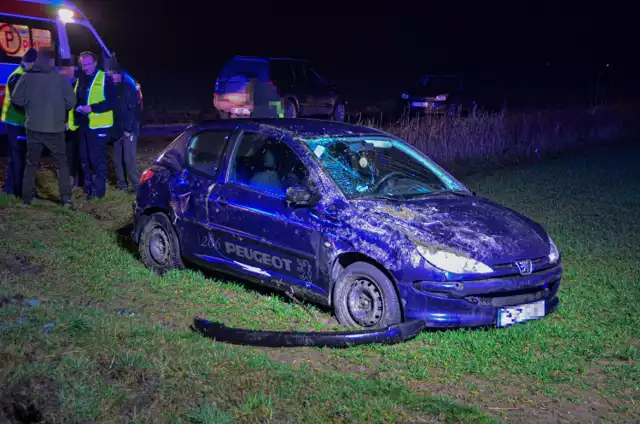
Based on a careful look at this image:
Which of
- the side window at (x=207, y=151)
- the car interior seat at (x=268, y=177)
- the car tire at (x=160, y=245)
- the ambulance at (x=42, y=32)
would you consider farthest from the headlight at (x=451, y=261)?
the ambulance at (x=42, y=32)

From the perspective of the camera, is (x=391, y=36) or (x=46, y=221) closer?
(x=46, y=221)

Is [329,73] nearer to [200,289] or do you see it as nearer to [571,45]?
[571,45]

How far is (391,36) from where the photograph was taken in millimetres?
63281

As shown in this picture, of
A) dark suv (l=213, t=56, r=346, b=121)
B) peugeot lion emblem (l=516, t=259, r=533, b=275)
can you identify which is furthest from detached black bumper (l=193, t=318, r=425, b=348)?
dark suv (l=213, t=56, r=346, b=121)

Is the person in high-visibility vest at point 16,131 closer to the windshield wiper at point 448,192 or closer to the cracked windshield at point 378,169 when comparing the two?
the cracked windshield at point 378,169

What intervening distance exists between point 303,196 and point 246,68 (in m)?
14.2

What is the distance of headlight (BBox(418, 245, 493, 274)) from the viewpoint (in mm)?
5461

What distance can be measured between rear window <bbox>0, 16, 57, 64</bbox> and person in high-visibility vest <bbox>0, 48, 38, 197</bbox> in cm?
430

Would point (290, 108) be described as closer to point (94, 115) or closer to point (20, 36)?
point (20, 36)

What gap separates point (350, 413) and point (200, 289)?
2.97 m

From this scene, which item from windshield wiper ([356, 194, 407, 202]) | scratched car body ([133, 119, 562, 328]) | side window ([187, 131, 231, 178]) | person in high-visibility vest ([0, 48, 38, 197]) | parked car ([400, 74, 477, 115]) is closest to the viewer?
scratched car body ([133, 119, 562, 328])

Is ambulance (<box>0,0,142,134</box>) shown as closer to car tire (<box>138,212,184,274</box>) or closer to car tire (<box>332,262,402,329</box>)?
car tire (<box>138,212,184,274</box>)

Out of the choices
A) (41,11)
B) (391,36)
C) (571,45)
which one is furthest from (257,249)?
(571,45)

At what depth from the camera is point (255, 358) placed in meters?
5.09
